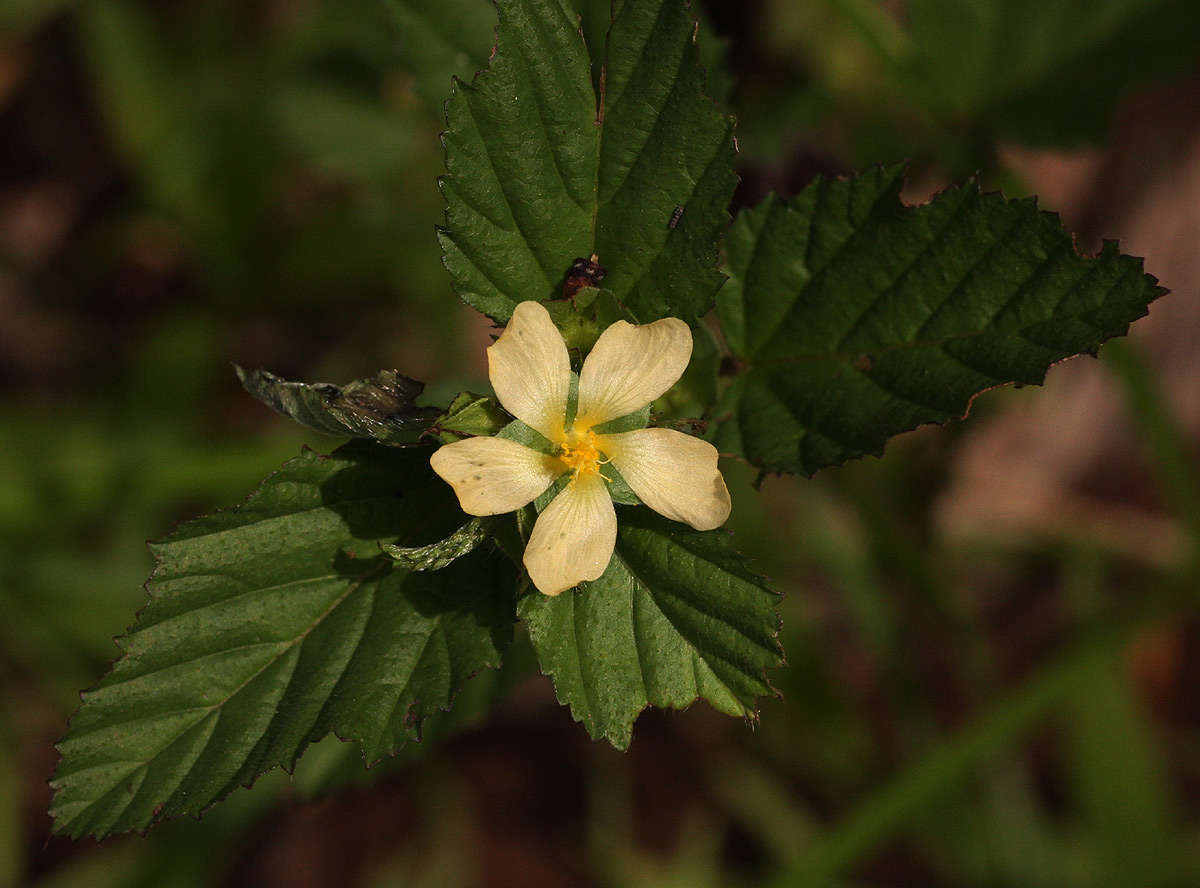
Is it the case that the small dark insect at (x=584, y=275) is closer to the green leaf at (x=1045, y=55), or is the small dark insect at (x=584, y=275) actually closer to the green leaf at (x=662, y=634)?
the green leaf at (x=662, y=634)

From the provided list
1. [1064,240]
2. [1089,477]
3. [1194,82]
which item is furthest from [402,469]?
[1194,82]

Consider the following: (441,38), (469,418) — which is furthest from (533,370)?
(441,38)

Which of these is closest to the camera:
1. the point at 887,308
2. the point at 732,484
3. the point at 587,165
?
the point at 587,165

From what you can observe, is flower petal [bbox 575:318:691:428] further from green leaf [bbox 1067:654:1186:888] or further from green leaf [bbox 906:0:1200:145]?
green leaf [bbox 1067:654:1186:888]

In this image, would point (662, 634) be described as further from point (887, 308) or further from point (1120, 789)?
point (1120, 789)

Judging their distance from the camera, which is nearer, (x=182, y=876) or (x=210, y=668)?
(x=210, y=668)

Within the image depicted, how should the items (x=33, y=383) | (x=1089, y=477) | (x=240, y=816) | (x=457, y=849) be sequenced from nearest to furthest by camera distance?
1. (x=240, y=816)
2. (x=457, y=849)
3. (x=33, y=383)
4. (x=1089, y=477)

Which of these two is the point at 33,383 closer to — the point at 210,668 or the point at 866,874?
the point at 210,668
